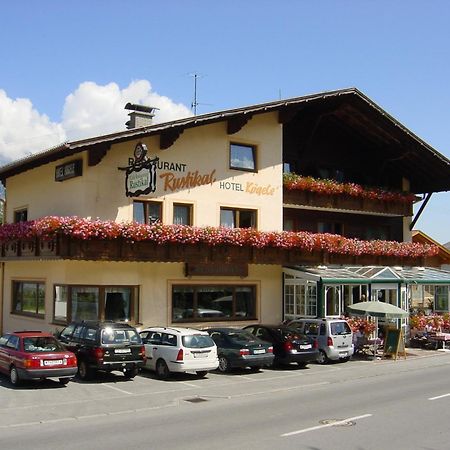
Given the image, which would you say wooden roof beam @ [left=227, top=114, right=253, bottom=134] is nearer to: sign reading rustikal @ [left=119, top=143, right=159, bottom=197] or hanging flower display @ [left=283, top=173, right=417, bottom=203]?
hanging flower display @ [left=283, top=173, right=417, bottom=203]

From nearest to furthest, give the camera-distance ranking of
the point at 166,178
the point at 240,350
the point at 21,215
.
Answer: the point at 240,350, the point at 166,178, the point at 21,215

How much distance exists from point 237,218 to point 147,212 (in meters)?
4.34

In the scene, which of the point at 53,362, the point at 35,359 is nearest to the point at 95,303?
the point at 53,362

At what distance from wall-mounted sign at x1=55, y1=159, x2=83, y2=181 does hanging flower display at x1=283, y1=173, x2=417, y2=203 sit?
9557 millimetres

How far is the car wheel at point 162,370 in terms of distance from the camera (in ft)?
62.4

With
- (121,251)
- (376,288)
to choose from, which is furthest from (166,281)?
(376,288)

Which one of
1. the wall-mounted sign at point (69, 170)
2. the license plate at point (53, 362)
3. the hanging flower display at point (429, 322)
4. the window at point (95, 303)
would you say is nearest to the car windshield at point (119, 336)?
the license plate at point (53, 362)

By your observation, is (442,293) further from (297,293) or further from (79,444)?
(79,444)

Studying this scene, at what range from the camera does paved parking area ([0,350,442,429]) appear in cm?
1396

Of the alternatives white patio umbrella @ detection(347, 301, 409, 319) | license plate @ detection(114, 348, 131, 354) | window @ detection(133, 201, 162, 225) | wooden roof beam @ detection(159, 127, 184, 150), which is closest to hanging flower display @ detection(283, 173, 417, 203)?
wooden roof beam @ detection(159, 127, 184, 150)

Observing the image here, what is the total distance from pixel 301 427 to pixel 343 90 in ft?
64.5

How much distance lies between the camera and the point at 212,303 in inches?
1019

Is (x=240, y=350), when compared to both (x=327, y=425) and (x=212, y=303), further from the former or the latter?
(x=327, y=425)

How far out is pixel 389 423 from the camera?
485 inches
